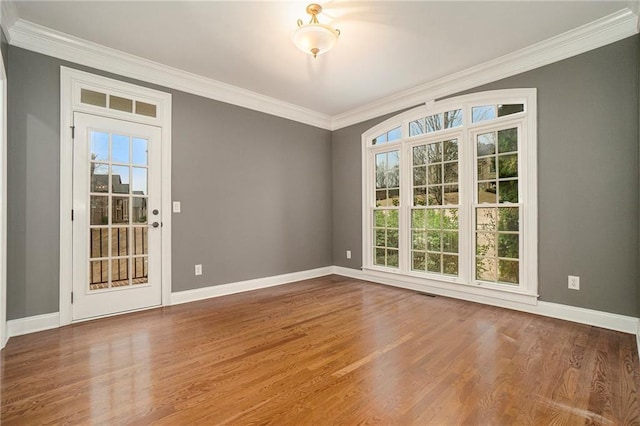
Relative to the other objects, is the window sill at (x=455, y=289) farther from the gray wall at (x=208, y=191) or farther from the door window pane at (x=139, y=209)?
the door window pane at (x=139, y=209)

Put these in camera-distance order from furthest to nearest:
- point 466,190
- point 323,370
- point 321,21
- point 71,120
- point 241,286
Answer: point 241,286
point 466,190
point 71,120
point 321,21
point 323,370

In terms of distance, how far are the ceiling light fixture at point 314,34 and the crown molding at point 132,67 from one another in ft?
6.11

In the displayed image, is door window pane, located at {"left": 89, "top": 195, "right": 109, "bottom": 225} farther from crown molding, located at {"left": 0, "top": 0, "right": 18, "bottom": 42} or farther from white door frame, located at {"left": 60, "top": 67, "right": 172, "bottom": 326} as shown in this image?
crown molding, located at {"left": 0, "top": 0, "right": 18, "bottom": 42}

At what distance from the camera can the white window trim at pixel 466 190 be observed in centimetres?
330

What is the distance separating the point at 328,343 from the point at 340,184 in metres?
3.38

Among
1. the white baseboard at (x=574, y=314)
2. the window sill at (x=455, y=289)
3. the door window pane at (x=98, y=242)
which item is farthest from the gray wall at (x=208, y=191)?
the white baseboard at (x=574, y=314)

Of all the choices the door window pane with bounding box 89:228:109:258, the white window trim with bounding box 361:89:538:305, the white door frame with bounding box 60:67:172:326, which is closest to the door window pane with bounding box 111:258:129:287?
the door window pane with bounding box 89:228:109:258

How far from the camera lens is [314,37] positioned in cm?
255

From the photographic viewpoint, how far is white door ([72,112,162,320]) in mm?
3127

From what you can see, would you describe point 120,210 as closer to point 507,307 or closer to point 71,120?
point 71,120

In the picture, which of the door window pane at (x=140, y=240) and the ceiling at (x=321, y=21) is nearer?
the ceiling at (x=321, y=21)

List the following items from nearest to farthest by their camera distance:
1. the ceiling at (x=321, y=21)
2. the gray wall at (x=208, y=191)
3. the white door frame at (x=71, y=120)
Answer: the ceiling at (x=321, y=21) → the gray wall at (x=208, y=191) → the white door frame at (x=71, y=120)

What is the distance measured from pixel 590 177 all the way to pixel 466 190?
46.8 inches

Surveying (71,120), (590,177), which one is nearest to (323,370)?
(590,177)
